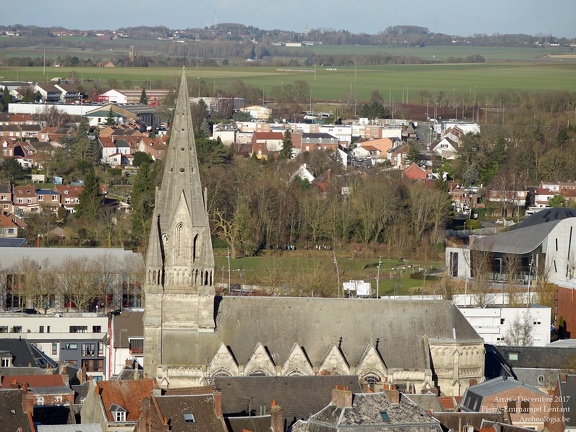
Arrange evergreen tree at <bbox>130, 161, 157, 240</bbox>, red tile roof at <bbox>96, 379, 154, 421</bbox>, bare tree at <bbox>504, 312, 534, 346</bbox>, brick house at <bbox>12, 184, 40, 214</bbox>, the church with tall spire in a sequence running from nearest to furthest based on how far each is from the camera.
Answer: red tile roof at <bbox>96, 379, 154, 421</bbox> < the church with tall spire < bare tree at <bbox>504, 312, 534, 346</bbox> < evergreen tree at <bbox>130, 161, 157, 240</bbox> < brick house at <bbox>12, 184, 40, 214</bbox>

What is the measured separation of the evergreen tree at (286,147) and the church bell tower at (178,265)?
101 meters

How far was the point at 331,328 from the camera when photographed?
242 ft

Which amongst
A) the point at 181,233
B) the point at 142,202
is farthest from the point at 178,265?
the point at 142,202

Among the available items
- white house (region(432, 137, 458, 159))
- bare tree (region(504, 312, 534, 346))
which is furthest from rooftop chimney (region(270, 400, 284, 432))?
white house (region(432, 137, 458, 159))

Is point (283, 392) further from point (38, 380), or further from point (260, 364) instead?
point (38, 380)

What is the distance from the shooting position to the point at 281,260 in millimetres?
120312

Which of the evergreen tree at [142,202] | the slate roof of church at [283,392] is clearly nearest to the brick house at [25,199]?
the evergreen tree at [142,202]

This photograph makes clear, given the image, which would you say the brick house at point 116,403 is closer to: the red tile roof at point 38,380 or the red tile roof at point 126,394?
the red tile roof at point 126,394

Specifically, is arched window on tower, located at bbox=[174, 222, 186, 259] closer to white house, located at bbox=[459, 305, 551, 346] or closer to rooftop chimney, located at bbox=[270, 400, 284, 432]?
rooftop chimney, located at bbox=[270, 400, 284, 432]

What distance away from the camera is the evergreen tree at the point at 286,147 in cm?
17625

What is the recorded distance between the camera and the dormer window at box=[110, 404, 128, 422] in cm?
6075

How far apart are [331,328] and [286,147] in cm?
10781

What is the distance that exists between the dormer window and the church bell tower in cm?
1060

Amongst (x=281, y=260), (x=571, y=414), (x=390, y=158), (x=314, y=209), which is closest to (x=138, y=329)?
(x=571, y=414)
